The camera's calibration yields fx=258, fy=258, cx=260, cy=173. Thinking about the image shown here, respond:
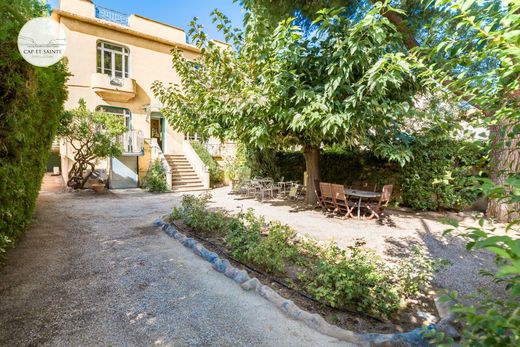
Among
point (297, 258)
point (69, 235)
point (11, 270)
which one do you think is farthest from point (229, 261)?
point (69, 235)

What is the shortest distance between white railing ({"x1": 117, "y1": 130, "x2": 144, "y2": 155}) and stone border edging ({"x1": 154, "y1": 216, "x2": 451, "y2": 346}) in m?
10.1

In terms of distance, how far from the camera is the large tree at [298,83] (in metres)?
5.29

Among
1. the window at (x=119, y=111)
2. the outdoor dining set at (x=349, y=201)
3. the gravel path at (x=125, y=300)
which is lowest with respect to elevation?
the gravel path at (x=125, y=300)

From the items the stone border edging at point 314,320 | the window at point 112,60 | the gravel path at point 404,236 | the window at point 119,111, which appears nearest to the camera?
the stone border edging at point 314,320

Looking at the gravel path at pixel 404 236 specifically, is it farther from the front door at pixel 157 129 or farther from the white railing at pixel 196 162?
the front door at pixel 157 129

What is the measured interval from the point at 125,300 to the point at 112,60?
14.3 m

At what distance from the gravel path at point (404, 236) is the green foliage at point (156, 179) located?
157 inches

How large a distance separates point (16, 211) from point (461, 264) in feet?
23.3

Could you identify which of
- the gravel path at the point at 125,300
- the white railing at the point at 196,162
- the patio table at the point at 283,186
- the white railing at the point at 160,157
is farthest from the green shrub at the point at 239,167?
the gravel path at the point at 125,300

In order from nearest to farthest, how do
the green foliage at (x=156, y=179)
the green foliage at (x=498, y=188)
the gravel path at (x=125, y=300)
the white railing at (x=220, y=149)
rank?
the green foliage at (x=498, y=188), the gravel path at (x=125, y=300), the green foliage at (x=156, y=179), the white railing at (x=220, y=149)

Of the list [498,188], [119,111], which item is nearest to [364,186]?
[498,188]

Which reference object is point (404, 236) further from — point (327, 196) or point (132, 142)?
point (132, 142)

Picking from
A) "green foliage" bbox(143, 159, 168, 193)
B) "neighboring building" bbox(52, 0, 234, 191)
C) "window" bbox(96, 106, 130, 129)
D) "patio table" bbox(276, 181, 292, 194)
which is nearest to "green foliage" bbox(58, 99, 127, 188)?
"neighboring building" bbox(52, 0, 234, 191)

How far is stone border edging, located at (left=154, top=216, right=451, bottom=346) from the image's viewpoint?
7.77ft
